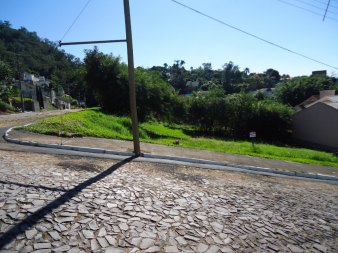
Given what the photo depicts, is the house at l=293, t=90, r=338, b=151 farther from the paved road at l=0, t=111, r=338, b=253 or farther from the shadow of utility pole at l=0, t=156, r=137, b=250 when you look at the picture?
the shadow of utility pole at l=0, t=156, r=137, b=250

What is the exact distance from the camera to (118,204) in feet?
18.4

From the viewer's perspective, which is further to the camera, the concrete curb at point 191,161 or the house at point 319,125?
the house at point 319,125

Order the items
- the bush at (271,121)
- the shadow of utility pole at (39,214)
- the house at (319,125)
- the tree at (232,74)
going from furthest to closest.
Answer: the tree at (232,74)
the bush at (271,121)
the house at (319,125)
the shadow of utility pole at (39,214)

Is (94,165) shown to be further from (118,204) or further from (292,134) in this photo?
(292,134)

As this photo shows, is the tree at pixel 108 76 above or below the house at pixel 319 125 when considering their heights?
above

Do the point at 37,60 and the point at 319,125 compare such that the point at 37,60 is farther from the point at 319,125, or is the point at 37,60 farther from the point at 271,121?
the point at 319,125

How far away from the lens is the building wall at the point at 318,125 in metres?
26.7

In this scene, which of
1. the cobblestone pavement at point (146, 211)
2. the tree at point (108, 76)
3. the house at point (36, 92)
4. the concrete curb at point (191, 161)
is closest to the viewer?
Answer: the cobblestone pavement at point (146, 211)

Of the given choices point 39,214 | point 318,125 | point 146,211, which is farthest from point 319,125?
point 39,214

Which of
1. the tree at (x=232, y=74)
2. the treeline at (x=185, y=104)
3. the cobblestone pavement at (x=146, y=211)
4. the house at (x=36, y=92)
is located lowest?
the cobblestone pavement at (x=146, y=211)

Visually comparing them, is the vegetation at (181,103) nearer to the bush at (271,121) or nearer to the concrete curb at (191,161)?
the bush at (271,121)

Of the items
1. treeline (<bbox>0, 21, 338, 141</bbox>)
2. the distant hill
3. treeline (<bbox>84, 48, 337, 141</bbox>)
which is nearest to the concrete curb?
treeline (<bbox>0, 21, 338, 141</bbox>)

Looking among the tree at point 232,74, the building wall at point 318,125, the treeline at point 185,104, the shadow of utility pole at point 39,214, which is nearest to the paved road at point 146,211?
the shadow of utility pole at point 39,214

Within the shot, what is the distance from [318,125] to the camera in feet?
94.1
